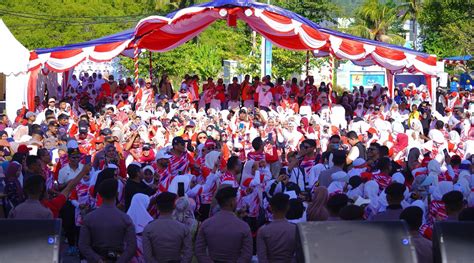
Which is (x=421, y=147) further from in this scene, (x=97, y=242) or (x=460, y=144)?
(x=97, y=242)

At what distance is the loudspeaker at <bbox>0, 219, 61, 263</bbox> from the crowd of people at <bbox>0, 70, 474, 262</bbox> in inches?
60.1

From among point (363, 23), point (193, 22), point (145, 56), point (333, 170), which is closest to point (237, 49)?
point (145, 56)

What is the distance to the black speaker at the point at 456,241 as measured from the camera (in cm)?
578

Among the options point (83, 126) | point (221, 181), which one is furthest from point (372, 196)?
point (83, 126)

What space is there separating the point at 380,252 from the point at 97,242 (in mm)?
2676

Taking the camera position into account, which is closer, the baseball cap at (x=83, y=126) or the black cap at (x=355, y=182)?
the black cap at (x=355, y=182)

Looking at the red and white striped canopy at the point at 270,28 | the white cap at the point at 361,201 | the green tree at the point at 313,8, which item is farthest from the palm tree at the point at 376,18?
the white cap at the point at 361,201

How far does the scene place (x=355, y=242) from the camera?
19.5ft

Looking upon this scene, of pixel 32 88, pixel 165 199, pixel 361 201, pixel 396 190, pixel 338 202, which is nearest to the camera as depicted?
pixel 165 199

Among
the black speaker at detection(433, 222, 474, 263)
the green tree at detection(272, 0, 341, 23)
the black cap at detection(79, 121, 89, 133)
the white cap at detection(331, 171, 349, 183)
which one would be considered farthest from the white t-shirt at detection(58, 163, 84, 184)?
the green tree at detection(272, 0, 341, 23)

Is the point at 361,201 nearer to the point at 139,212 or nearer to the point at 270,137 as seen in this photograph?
the point at 139,212

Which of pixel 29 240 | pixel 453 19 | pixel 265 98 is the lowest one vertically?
pixel 29 240

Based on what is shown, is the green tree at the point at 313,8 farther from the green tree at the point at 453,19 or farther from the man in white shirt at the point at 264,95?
the man in white shirt at the point at 264,95

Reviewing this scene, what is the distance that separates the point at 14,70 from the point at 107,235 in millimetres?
15394
